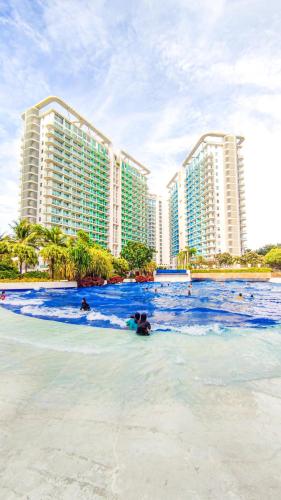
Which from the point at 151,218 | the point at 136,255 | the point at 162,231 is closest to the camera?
the point at 136,255

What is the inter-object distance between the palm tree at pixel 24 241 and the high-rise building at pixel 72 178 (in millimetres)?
27610

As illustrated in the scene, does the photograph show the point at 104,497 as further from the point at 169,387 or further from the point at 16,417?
the point at 169,387

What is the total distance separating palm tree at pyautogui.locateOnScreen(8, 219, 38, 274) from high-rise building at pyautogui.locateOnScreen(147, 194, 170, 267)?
9980 centimetres

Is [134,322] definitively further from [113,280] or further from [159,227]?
[159,227]

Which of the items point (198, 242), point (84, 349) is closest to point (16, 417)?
point (84, 349)

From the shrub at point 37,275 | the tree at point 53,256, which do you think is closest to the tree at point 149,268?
the tree at point 53,256

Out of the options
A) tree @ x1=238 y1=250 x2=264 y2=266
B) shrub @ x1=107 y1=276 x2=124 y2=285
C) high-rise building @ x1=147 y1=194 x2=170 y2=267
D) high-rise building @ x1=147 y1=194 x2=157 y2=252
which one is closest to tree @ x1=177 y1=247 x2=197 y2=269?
tree @ x1=238 y1=250 x2=264 y2=266

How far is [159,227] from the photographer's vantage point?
141m

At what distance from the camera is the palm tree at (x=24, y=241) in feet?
106

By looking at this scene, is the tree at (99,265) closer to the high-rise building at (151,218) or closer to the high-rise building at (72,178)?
the high-rise building at (72,178)

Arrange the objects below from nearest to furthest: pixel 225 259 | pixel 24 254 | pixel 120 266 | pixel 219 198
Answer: pixel 24 254
pixel 120 266
pixel 225 259
pixel 219 198

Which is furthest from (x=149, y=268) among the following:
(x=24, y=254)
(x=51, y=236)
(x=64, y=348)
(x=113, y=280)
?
(x=64, y=348)

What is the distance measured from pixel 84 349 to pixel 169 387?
335 centimetres

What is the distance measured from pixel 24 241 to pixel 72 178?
43.3m
